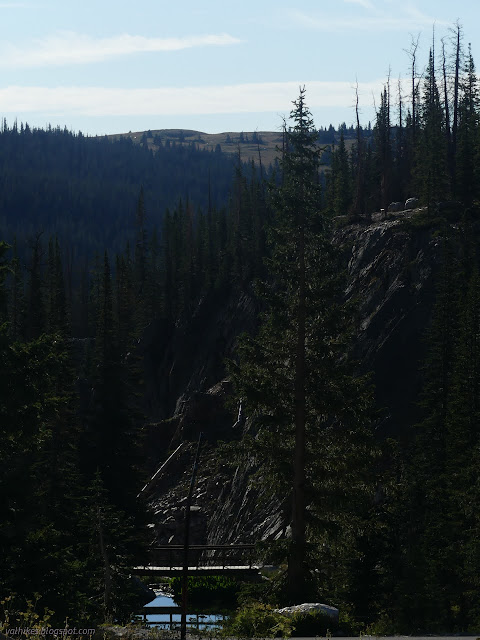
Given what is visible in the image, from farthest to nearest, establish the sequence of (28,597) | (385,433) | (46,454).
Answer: (385,433) < (46,454) < (28,597)

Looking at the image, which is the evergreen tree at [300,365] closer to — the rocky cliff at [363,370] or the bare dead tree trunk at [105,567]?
the bare dead tree trunk at [105,567]

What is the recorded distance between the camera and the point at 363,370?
49969 mm

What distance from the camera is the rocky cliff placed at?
47.6 m

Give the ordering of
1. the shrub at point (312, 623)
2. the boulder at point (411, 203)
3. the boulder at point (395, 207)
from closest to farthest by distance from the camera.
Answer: the shrub at point (312, 623) → the boulder at point (411, 203) → the boulder at point (395, 207)

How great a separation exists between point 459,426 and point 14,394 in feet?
64.4

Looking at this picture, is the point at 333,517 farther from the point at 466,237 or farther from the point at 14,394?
the point at 466,237

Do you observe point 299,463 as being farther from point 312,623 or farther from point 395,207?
point 395,207

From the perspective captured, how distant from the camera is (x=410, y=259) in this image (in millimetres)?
54219

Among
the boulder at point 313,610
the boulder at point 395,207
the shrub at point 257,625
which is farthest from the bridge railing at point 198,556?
the boulder at point 395,207

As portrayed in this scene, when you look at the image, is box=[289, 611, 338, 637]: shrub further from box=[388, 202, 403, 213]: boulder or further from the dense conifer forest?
box=[388, 202, 403, 213]: boulder

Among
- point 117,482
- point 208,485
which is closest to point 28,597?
point 117,482

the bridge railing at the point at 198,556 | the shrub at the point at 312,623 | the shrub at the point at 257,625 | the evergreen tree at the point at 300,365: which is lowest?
the bridge railing at the point at 198,556

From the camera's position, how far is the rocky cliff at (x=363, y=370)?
156 ft

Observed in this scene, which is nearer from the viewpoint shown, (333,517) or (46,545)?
(46,545)
